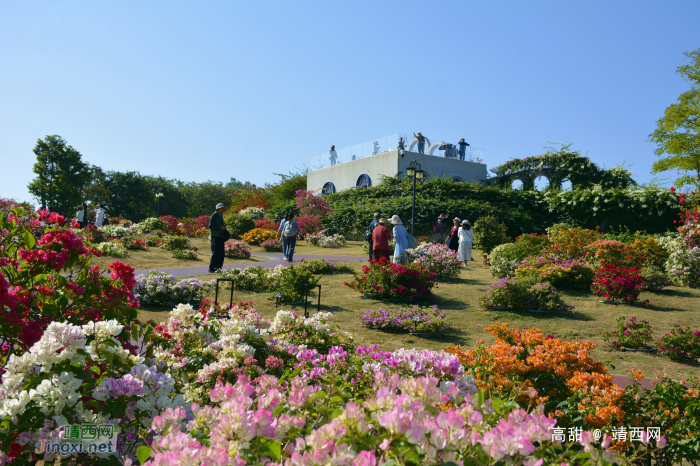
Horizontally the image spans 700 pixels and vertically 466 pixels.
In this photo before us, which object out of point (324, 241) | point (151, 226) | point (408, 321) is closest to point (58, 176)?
point (151, 226)

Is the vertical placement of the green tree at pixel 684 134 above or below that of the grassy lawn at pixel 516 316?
above

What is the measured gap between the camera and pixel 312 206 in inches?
1072

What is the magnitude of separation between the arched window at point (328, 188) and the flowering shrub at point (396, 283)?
953 inches

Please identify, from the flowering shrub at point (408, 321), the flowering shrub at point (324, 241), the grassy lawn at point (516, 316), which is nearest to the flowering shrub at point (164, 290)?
the grassy lawn at point (516, 316)

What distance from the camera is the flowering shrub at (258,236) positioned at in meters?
21.8

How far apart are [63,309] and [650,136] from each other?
3212 cm

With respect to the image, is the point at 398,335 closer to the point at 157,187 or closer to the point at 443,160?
the point at 443,160

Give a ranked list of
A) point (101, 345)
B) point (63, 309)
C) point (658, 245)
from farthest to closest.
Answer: point (658, 245) → point (63, 309) → point (101, 345)

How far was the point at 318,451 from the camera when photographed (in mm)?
1163

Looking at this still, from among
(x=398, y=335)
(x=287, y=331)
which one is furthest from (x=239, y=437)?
(x=398, y=335)

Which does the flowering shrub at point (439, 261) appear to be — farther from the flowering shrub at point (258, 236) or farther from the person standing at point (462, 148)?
the person standing at point (462, 148)

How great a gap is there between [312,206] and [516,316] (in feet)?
67.4

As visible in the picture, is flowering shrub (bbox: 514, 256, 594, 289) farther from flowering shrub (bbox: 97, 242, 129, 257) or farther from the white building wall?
the white building wall

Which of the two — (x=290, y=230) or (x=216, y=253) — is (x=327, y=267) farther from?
(x=216, y=253)
